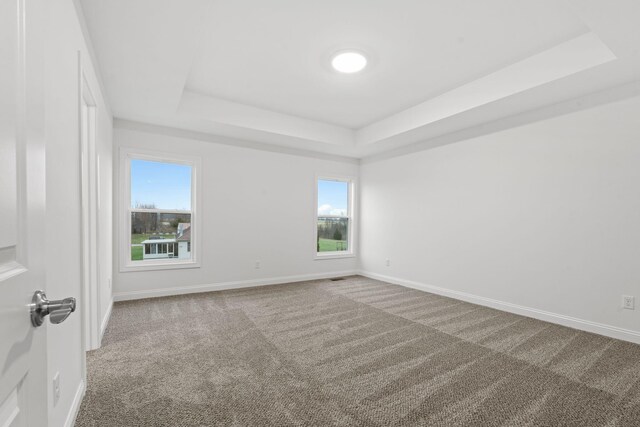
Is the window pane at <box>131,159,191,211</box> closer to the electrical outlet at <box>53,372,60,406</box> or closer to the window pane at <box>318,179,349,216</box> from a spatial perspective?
the window pane at <box>318,179,349,216</box>

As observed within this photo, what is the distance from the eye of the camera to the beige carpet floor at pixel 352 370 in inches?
71.6

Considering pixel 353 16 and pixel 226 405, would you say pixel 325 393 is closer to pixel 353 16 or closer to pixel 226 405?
pixel 226 405

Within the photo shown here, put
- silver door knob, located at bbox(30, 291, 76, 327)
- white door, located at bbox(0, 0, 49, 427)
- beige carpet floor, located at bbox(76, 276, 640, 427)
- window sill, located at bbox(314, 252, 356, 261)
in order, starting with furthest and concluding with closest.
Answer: window sill, located at bbox(314, 252, 356, 261), beige carpet floor, located at bbox(76, 276, 640, 427), silver door knob, located at bbox(30, 291, 76, 327), white door, located at bbox(0, 0, 49, 427)

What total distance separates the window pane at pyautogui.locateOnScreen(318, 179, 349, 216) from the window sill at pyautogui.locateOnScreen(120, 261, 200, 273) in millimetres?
2413

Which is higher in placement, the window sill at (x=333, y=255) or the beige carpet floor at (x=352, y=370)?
the window sill at (x=333, y=255)

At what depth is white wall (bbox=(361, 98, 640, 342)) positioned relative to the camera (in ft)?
9.75

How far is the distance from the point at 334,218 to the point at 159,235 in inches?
120

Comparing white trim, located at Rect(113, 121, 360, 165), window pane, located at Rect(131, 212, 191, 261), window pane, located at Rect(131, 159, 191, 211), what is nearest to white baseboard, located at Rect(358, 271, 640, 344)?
white trim, located at Rect(113, 121, 360, 165)

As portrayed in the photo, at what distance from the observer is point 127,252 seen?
407 cm

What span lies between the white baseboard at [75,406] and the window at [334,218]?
403 centimetres

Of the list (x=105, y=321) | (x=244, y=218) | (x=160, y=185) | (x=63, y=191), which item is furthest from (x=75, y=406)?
(x=244, y=218)

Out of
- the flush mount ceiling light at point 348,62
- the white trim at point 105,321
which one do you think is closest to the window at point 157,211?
the white trim at point 105,321

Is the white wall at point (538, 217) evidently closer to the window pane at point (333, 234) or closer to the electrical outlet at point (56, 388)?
the window pane at point (333, 234)

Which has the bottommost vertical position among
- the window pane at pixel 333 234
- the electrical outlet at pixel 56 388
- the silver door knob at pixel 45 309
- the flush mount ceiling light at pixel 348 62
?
the electrical outlet at pixel 56 388
